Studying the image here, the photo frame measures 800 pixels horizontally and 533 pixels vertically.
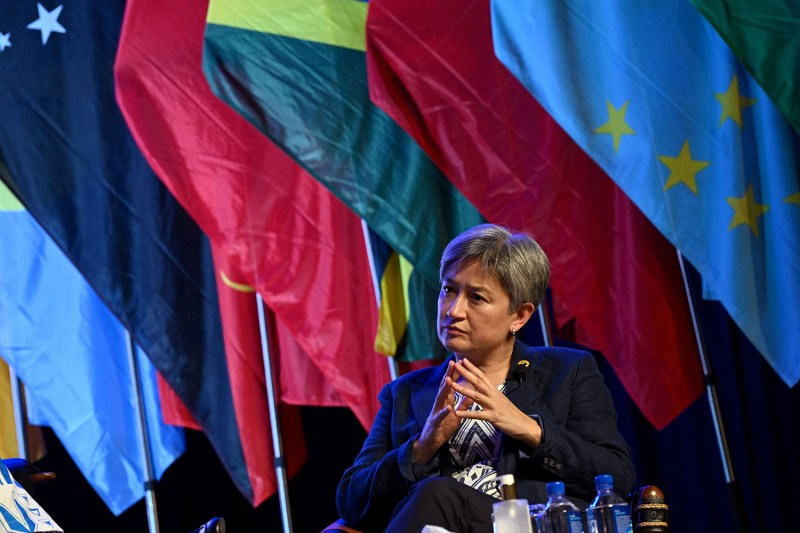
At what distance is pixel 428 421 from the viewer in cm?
230

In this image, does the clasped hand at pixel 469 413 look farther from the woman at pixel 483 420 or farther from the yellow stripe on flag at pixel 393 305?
the yellow stripe on flag at pixel 393 305

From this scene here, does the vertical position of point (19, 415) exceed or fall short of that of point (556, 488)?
it exceeds it

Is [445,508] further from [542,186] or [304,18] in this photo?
[304,18]

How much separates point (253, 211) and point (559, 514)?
220 cm

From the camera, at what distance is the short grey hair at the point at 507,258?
2.46 meters

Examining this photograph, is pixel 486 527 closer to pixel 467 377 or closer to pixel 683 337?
pixel 467 377

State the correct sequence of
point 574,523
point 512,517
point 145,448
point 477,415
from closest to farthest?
point 512,517
point 574,523
point 477,415
point 145,448

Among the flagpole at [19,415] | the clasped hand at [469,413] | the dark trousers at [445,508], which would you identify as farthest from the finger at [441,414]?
the flagpole at [19,415]

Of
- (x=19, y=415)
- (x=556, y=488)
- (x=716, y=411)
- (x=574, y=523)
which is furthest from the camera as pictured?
(x=19, y=415)

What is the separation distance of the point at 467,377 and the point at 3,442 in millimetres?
2781

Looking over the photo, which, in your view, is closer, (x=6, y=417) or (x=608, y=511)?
(x=608, y=511)

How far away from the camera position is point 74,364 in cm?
408

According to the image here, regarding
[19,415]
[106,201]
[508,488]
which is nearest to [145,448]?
[19,415]

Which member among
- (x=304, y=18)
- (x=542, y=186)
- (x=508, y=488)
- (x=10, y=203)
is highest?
(x=304, y=18)
